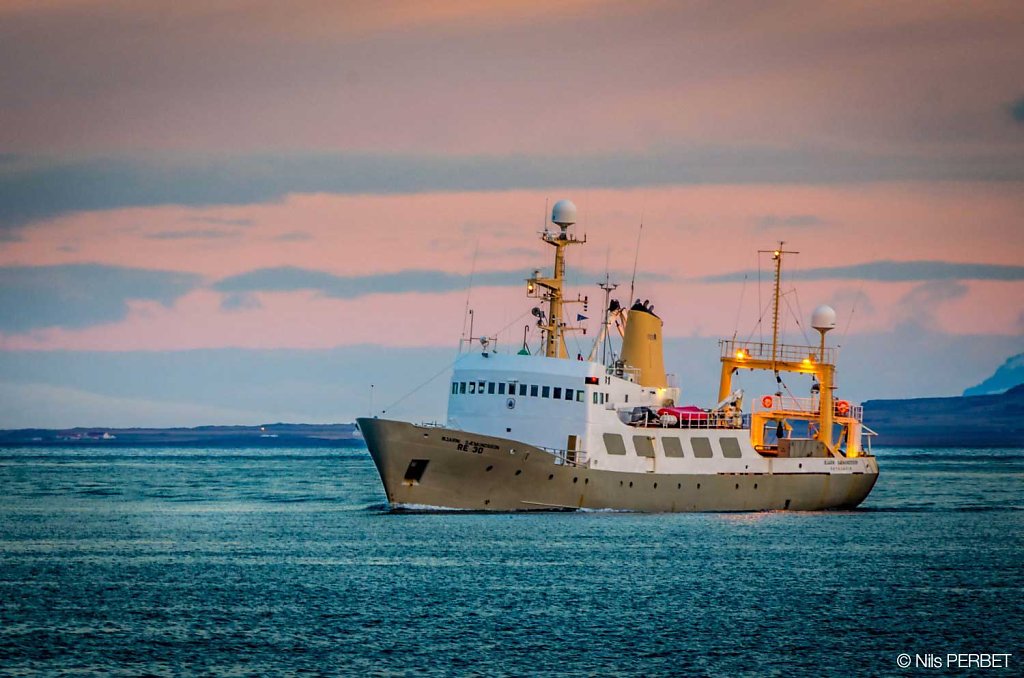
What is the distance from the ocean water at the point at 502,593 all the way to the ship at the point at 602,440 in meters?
1.15

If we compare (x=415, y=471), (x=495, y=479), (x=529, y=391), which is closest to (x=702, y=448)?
(x=529, y=391)

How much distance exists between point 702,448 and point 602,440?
561cm

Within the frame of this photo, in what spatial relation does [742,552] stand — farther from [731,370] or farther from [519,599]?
[731,370]

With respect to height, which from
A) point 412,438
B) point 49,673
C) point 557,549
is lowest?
point 49,673

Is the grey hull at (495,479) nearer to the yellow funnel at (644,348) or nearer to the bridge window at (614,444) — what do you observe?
the bridge window at (614,444)

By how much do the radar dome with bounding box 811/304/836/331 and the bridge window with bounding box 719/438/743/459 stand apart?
10262mm

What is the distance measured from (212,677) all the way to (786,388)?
46.0m

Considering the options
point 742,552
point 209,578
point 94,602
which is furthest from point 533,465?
point 94,602

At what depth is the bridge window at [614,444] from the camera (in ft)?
205

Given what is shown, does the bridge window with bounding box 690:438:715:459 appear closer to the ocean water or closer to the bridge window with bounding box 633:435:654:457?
the bridge window with bounding box 633:435:654:457

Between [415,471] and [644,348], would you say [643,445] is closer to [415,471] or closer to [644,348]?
[644,348]

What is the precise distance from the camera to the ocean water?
34781 mm

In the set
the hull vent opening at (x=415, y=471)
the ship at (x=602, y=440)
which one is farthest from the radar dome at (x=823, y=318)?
the hull vent opening at (x=415, y=471)

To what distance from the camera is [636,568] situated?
1917 inches
